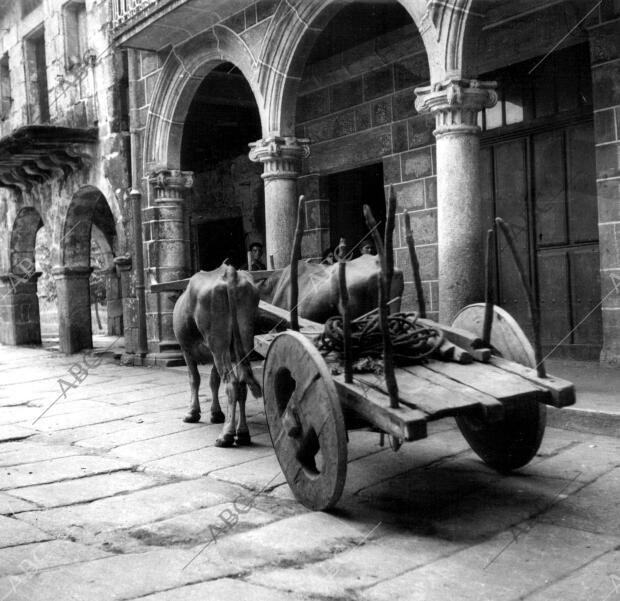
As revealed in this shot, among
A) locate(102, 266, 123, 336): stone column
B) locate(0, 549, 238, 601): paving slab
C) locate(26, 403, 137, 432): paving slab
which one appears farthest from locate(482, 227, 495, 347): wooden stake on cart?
locate(102, 266, 123, 336): stone column

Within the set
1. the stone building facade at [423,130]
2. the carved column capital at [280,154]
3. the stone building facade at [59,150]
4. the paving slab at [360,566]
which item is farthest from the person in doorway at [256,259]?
the paving slab at [360,566]

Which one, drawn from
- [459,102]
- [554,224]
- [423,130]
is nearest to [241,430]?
[459,102]

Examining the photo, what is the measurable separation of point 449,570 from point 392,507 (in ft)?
2.87

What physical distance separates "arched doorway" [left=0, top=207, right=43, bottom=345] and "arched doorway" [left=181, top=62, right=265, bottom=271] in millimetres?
3884

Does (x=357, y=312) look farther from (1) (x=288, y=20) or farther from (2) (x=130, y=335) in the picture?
(2) (x=130, y=335)

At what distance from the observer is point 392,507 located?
3.94 m

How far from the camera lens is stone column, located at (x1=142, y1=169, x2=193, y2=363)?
11.5 m

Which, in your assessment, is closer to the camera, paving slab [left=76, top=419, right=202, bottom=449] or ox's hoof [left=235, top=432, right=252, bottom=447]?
Answer: ox's hoof [left=235, top=432, right=252, bottom=447]

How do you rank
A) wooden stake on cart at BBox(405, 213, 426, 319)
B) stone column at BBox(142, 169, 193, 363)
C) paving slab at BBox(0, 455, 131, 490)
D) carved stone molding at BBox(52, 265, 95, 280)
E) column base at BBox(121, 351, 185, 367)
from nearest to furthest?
wooden stake on cart at BBox(405, 213, 426, 319)
paving slab at BBox(0, 455, 131, 490)
column base at BBox(121, 351, 185, 367)
stone column at BBox(142, 169, 193, 363)
carved stone molding at BBox(52, 265, 95, 280)

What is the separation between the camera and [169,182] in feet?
37.4

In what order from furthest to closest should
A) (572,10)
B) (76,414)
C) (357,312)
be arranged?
1. (572,10)
2. (76,414)
3. (357,312)

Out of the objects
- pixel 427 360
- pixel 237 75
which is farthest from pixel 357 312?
pixel 237 75

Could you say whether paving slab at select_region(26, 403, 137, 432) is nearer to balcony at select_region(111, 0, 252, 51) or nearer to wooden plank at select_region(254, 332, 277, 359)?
wooden plank at select_region(254, 332, 277, 359)

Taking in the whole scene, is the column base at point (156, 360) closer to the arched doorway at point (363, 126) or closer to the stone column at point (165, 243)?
the stone column at point (165, 243)
